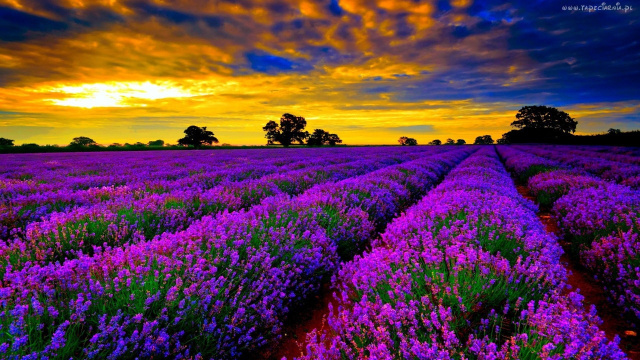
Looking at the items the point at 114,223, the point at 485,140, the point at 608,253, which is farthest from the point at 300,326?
the point at 485,140

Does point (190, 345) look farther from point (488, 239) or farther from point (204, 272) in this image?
point (488, 239)

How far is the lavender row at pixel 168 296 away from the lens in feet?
5.39

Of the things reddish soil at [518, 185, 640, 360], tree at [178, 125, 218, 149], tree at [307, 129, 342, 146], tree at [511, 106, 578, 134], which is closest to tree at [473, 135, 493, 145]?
tree at [511, 106, 578, 134]

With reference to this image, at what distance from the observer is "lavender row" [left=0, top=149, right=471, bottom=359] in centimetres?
164

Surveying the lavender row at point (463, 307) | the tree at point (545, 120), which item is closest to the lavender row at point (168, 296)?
the lavender row at point (463, 307)

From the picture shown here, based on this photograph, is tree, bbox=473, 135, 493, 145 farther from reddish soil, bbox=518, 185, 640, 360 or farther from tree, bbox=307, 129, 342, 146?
reddish soil, bbox=518, 185, 640, 360

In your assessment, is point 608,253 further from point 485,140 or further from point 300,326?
point 485,140

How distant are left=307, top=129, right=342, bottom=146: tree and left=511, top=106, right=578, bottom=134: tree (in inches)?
1829

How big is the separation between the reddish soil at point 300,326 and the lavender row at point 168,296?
0.15m

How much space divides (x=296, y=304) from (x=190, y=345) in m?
1.24

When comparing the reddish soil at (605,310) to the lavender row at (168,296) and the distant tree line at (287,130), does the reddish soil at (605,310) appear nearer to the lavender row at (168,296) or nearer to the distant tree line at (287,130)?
the lavender row at (168,296)

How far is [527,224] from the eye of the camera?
3.50 meters

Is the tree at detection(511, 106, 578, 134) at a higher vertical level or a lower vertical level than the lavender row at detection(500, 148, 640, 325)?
higher

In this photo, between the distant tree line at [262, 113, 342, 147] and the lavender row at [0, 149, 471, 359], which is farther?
the distant tree line at [262, 113, 342, 147]
